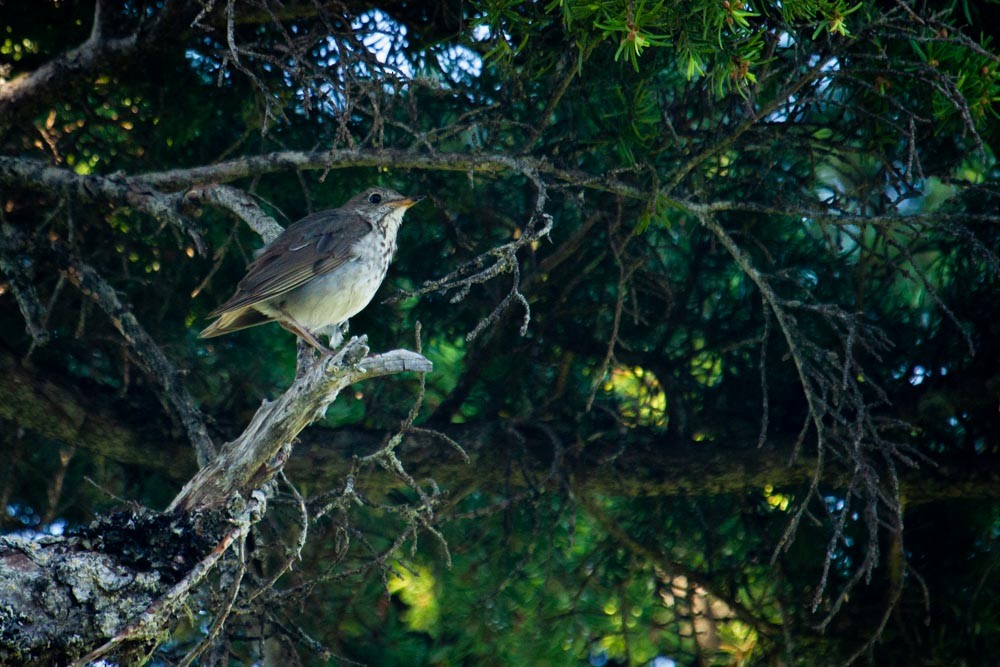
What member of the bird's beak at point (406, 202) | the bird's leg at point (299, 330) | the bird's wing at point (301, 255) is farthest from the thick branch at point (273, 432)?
the bird's beak at point (406, 202)

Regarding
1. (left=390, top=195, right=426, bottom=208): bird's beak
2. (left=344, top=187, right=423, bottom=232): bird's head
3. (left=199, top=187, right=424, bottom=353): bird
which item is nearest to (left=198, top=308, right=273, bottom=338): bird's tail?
(left=199, top=187, right=424, bottom=353): bird

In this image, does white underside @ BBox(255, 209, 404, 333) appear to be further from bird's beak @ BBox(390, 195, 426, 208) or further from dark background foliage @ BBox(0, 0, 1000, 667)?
dark background foliage @ BBox(0, 0, 1000, 667)

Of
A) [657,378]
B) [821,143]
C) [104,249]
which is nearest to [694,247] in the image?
[657,378]

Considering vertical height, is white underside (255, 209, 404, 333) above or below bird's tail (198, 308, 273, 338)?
above

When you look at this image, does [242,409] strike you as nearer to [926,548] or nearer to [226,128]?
[226,128]

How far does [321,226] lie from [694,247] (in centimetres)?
188

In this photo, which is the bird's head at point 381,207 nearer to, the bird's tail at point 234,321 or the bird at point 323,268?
the bird at point 323,268

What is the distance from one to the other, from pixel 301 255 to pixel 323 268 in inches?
4.5

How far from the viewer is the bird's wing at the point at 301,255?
4367 mm

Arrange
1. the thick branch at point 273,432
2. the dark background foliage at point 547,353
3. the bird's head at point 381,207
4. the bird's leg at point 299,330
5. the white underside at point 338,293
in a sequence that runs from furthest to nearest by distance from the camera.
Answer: the bird's head at point 381,207 < the white underside at point 338,293 < the bird's leg at point 299,330 < the dark background foliage at point 547,353 < the thick branch at point 273,432

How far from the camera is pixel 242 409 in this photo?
4941 millimetres

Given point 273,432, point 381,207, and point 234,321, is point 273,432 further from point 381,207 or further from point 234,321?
point 381,207

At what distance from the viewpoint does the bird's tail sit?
438 centimetres

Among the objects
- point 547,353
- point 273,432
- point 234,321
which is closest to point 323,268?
point 234,321
